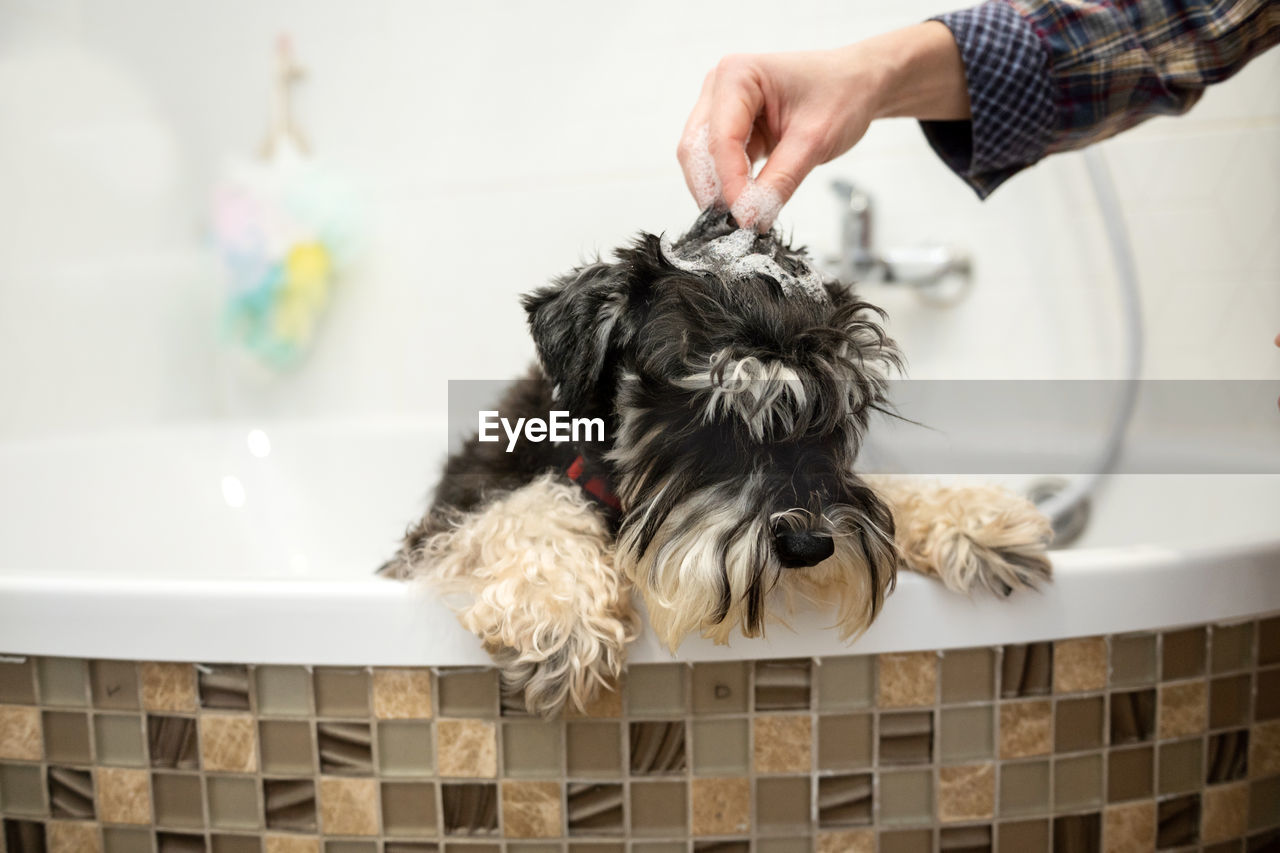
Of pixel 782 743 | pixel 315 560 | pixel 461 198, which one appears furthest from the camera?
pixel 461 198

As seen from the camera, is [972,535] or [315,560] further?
[315,560]

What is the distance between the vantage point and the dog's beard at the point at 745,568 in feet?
2.96

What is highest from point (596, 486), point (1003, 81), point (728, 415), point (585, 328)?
point (1003, 81)

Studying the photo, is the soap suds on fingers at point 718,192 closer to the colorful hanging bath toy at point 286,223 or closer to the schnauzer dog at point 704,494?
the schnauzer dog at point 704,494

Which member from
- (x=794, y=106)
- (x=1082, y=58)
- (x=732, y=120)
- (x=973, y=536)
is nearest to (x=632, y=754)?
(x=973, y=536)

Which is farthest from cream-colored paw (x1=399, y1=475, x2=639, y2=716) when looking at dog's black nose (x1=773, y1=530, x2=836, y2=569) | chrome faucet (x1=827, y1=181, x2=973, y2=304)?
chrome faucet (x1=827, y1=181, x2=973, y2=304)

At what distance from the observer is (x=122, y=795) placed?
1031mm

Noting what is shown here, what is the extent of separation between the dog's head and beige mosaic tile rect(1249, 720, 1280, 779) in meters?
0.62

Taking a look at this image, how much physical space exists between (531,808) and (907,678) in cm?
49

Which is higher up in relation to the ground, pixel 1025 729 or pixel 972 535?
pixel 972 535

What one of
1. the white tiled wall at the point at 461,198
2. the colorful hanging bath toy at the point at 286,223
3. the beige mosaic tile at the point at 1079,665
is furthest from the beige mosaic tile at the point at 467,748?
the colorful hanging bath toy at the point at 286,223

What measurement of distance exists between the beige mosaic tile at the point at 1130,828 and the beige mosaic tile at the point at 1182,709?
0.34ft

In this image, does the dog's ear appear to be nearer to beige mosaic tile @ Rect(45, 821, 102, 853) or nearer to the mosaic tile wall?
the mosaic tile wall

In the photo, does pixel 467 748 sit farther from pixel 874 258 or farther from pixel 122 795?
pixel 874 258
